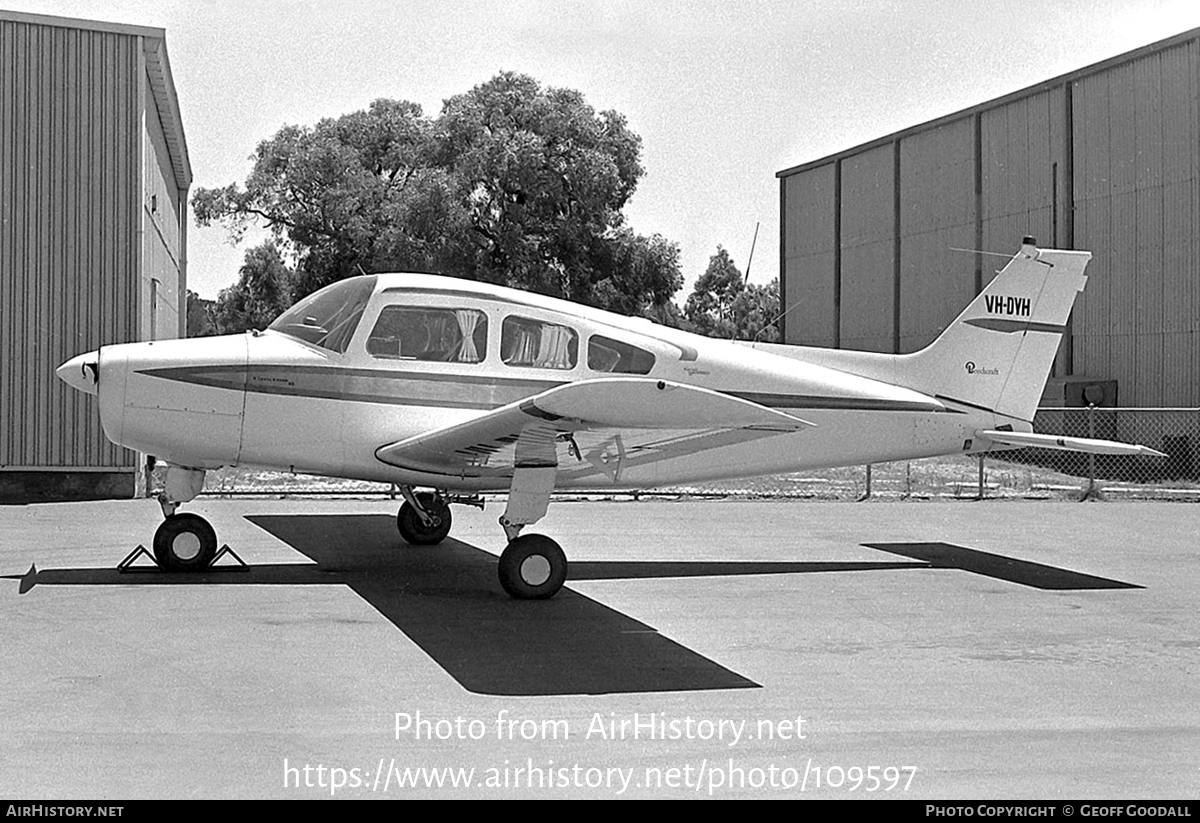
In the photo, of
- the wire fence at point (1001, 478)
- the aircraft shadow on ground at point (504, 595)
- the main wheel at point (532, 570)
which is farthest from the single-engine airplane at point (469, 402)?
the wire fence at point (1001, 478)

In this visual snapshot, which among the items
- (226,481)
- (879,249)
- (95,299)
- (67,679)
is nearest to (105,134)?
(95,299)

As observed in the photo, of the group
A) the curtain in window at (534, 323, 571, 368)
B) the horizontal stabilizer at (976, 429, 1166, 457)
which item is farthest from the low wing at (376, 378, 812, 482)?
the horizontal stabilizer at (976, 429, 1166, 457)

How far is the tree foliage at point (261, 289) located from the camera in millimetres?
52562

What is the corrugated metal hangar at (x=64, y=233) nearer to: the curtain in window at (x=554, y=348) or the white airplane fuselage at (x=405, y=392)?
the white airplane fuselage at (x=405, y=392)

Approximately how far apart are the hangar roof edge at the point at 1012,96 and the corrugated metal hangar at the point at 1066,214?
0.16 ft

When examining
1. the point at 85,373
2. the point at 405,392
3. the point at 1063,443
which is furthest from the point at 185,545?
the point at 1063,443

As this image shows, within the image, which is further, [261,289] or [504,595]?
[261,289]

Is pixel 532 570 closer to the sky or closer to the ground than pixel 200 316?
closer to the ground

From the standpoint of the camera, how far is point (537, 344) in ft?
33.8

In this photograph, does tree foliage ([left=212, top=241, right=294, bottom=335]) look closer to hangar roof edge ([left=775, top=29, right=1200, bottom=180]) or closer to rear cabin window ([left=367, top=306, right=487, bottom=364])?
hangar roof edge ([left=775, top=29, right=1200, bottom=180])

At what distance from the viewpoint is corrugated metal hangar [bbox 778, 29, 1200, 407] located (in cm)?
2656

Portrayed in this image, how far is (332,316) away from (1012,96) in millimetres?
26063

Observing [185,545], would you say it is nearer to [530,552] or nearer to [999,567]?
[530,552]

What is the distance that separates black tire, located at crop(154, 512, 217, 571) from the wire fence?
401 centimetres
